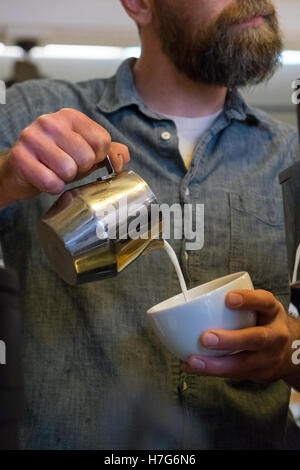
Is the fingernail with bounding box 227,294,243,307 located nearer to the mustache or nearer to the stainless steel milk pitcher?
the stainless steel milk pitcher

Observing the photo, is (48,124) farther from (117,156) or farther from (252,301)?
(252,301)

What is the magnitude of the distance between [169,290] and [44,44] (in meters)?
1.21

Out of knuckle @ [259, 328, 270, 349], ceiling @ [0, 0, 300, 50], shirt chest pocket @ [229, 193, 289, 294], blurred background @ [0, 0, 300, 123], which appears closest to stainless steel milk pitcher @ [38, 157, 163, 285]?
knuckle @ [259, 328, 270, 349]

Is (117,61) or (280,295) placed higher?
(117,61)

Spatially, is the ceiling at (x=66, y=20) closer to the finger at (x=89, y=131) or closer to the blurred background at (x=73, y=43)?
the blurred background at (x=73, y=43)

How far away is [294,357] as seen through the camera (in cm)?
57

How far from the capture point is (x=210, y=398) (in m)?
0.67

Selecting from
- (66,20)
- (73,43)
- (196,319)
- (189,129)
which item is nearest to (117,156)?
(196,319)

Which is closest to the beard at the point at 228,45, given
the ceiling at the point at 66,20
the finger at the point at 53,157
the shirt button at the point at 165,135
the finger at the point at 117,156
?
the shirt button at the point at 165,135

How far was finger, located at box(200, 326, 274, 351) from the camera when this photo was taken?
1.54ft

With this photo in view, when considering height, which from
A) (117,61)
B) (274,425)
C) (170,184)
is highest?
(117,61)

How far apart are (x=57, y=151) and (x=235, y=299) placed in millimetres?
196

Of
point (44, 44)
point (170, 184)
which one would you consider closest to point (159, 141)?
point (170, 184)
